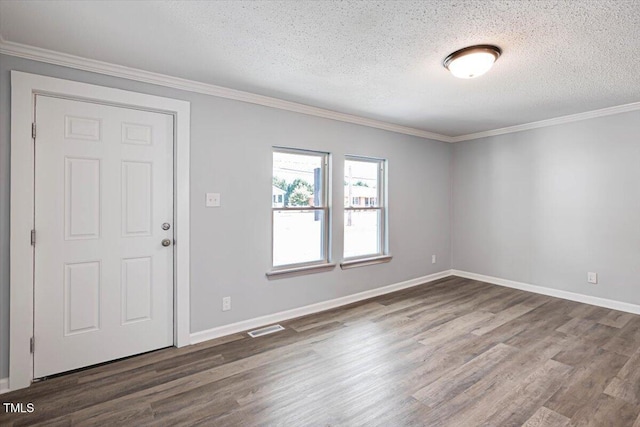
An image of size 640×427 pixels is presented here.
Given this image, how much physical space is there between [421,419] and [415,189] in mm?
3507

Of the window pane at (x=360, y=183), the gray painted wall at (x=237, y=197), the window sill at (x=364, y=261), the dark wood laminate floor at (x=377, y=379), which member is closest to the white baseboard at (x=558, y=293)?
the dark wood laminate floor at (x=377, y=379)

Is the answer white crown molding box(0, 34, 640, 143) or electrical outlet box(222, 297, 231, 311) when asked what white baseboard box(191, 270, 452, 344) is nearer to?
electrical outlet box(222, 297, 231, 311)

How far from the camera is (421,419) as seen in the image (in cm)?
191

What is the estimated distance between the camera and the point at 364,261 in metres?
4.21

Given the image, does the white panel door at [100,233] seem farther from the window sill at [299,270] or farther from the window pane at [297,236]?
the window pane at [297,236]

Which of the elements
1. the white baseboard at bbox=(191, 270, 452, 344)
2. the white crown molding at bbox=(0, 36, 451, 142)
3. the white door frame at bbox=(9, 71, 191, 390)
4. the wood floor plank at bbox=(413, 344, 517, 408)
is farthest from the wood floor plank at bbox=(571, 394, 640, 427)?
the white door frame at bbox=(9, 71, 191, 390)

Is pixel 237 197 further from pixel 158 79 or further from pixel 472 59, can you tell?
pixel 472 59

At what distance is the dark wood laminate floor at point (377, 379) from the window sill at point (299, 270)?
0.51 meters

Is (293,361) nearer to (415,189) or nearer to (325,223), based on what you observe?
(325,223)

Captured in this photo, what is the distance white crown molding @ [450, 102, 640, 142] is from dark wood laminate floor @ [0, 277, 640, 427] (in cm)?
237

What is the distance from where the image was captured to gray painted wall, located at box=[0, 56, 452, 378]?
2322 millimetres

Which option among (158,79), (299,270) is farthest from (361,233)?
(158,79)

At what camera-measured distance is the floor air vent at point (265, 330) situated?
313 centimetres

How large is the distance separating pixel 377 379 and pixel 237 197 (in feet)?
6.72
